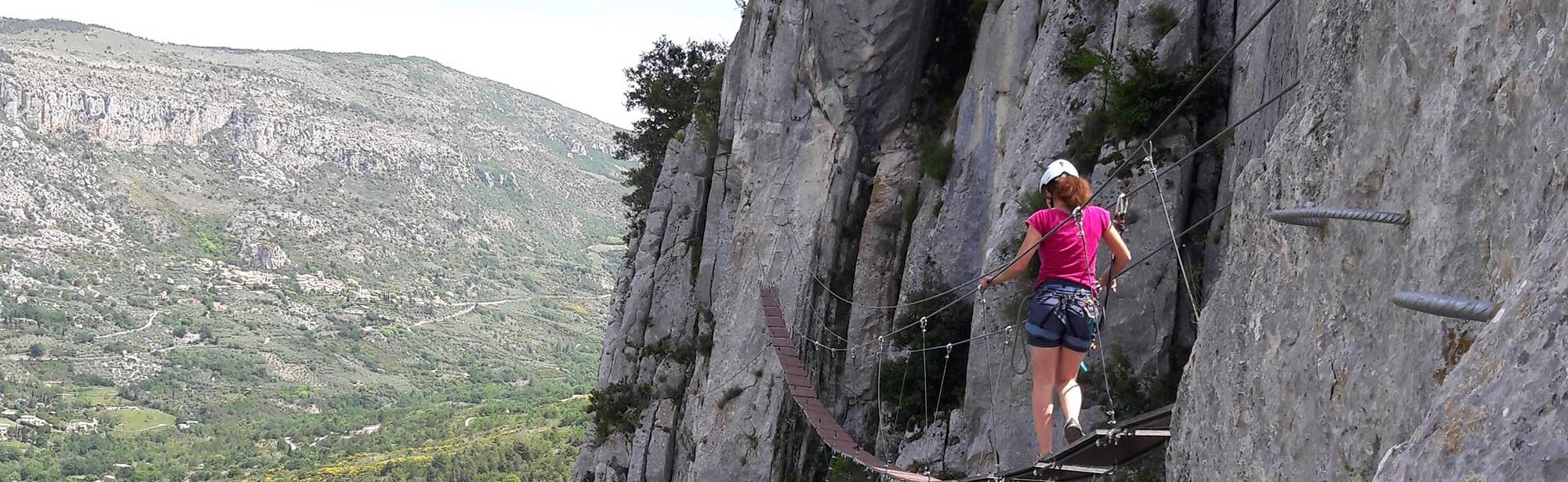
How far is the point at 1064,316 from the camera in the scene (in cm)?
771

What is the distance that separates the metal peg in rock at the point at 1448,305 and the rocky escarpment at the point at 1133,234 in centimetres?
11

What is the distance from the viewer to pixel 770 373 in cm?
1867

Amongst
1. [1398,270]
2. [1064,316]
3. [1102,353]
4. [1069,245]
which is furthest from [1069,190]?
[1398,270]

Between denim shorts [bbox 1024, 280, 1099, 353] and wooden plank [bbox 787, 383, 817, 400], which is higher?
denim shorts [bbox 1024, 280, 1099, 353]

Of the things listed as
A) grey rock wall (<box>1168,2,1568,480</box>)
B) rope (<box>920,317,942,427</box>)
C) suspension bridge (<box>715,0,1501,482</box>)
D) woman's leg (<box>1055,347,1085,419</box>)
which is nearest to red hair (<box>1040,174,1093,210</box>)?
suspension bridge (<box>715,0,1501,482</box>)

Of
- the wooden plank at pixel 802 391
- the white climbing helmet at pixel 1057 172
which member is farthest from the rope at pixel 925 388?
the white climbing helmet at pixel 1057 172

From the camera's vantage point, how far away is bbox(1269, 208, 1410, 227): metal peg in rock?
3570mm

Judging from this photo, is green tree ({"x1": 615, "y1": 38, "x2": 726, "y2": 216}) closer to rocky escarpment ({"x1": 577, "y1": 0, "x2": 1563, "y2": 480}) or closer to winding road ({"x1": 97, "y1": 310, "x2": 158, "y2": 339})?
rocky escarpment ({"x1": 577, "y1": 0, "x2": 1563, "y2": 480})

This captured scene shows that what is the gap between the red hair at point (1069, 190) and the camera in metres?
7.92

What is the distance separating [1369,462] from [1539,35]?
1.41 metres

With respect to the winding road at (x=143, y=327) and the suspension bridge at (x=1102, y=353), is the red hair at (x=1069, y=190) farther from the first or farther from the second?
the winding road at (x=143, y=327)

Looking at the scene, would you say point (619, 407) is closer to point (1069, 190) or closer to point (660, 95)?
point (660, 95)

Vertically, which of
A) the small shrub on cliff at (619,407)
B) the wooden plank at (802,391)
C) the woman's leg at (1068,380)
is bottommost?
the small shrub on cliff at (619,407)

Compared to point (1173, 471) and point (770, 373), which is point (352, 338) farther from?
point (1173, 471)
